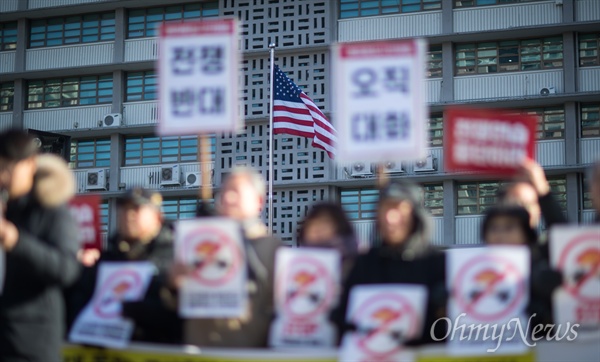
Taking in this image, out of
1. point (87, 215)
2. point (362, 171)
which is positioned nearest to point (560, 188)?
point (362, 171)

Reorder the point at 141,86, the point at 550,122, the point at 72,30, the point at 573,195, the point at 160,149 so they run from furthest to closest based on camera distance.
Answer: the point at 72,30, the point at 141,86, the point at 160,149, the point at 550,122, the point at 573,195

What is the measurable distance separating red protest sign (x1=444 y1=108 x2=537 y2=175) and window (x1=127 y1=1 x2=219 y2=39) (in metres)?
26.0

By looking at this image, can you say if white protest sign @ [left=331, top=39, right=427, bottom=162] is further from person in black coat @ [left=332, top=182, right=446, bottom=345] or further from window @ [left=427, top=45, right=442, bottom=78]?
window @ [left=427, top=45, right=442, bottom=78]

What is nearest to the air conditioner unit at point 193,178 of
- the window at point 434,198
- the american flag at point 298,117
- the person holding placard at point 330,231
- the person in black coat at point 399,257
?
the window at point 434,198

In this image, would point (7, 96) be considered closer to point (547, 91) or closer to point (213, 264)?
point (547, 91)

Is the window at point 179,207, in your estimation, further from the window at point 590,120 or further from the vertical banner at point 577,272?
the vertical banner at point 577,272

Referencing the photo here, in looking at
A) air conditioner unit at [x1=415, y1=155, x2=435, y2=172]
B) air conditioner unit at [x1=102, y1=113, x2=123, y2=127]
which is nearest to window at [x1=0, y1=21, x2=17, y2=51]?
air conditioner unit at [x1=102, y1=113, x2=123, y2=127]

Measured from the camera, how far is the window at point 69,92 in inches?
1328

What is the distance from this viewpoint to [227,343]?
6273mm

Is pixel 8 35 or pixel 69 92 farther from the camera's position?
pixel 8 35

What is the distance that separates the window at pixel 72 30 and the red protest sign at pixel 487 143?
27.7m

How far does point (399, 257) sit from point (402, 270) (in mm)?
69

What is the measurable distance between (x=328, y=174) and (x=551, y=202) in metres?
23.8

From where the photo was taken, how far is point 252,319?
6.29m
